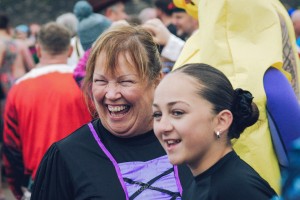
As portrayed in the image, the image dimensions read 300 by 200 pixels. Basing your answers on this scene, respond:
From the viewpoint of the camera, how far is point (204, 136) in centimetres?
262

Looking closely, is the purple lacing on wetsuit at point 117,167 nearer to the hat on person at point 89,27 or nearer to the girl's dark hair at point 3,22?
the hat on person at point 89,27

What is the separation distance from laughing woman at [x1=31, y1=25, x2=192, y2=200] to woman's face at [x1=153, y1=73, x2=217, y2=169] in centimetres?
57

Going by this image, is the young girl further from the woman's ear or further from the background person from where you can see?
the background person

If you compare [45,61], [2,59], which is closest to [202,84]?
[45,61]

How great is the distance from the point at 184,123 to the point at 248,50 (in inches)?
32.9

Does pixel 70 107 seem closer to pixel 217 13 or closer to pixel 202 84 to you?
pixel 217 13

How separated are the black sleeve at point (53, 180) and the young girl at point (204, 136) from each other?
67 cm

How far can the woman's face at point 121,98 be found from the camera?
328 cm

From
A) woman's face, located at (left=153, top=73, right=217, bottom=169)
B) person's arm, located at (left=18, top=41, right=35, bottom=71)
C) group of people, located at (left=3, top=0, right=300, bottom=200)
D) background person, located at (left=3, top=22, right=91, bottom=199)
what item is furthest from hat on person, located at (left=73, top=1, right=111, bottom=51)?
woman's face, located at (left=153, top=73, right=217, bottom=169)

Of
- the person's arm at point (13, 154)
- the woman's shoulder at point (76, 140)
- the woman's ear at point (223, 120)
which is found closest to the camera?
the woman's ear at point (223, 120)

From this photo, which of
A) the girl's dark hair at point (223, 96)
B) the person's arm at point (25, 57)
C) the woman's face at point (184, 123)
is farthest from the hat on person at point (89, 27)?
the woman's face at point (184, 123)

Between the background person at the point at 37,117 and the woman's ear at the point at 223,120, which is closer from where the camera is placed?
the woman's ear at the point at 223,120

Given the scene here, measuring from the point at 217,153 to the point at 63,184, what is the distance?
83 centimetres

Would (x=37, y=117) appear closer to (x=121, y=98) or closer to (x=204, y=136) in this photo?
(x=121, y=98)
